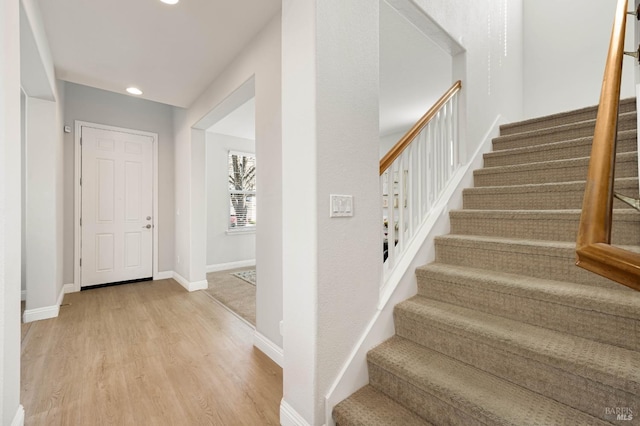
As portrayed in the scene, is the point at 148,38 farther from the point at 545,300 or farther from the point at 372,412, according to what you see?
the point at 545,300

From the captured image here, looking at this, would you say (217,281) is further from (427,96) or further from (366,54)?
(427,96)

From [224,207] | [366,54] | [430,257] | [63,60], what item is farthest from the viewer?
[224,207]

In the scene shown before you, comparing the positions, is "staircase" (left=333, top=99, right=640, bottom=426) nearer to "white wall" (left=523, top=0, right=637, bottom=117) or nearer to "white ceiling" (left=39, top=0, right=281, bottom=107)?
"white wall" (left=523, top=0, right=637, bottom=117)

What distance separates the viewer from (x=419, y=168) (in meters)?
2.14

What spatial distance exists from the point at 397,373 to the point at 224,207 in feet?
15.9

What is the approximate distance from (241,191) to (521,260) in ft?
16.6

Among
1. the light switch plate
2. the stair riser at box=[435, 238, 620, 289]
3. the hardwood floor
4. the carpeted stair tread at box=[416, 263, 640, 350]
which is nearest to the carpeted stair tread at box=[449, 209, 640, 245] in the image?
the stair riser at box=[435, 238, 620, 289]

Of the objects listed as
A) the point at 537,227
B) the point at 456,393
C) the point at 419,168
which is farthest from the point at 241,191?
the point at 456,393

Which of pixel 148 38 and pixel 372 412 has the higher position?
pixel 148 38

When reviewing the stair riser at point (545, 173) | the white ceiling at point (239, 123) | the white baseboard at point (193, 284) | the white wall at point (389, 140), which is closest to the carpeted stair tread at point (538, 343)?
the stair riser at point (545, 173)

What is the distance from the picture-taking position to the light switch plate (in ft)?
4.80

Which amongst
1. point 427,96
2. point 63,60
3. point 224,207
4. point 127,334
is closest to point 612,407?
point 127,334

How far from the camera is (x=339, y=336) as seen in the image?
151cm
